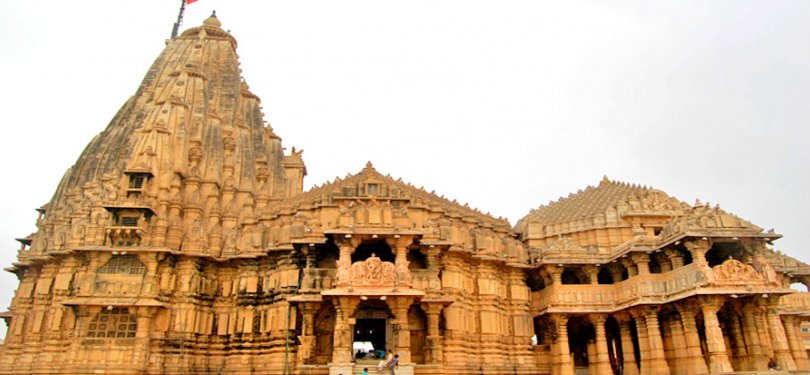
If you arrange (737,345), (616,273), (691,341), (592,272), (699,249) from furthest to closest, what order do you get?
(616,273) → (592,272) → (737,345) → (691,341) → (699,249)

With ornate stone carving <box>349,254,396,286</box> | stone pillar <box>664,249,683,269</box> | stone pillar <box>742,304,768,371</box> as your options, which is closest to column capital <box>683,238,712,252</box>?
stone pillar <box>664,249,683,269</box>

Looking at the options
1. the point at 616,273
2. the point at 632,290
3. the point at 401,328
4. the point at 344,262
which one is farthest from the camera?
A: the point at 616,273

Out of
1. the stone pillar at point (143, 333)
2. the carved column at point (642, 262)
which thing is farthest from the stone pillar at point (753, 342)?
the stone pillar at point (143, 333)

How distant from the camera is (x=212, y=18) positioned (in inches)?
1820

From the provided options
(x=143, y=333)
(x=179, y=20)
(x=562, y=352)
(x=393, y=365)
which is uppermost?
(x=179, y=20)

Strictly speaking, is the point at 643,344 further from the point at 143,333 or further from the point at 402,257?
the point at 143,333

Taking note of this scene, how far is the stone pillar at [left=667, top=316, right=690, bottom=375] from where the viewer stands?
27000 millimetres

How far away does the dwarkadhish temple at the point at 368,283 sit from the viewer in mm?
25250

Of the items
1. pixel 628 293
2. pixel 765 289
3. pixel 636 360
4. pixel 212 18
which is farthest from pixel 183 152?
pixel 765 289

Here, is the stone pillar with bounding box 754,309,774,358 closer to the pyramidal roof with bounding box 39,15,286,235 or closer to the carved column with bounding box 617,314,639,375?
the carved column with bounding box 617,314,639,375

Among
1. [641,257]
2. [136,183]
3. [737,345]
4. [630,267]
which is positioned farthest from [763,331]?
[136,183]

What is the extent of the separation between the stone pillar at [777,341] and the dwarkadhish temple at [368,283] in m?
A: 0.09

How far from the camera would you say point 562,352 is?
29344 millimetres

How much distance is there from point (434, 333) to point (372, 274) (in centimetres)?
473
